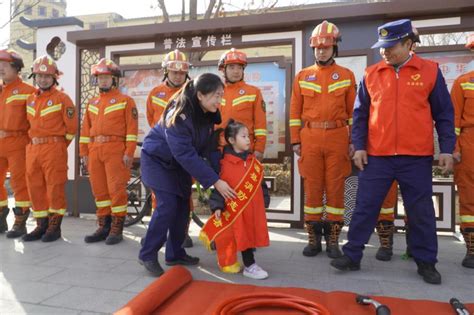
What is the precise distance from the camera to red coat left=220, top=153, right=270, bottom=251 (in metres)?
3.31

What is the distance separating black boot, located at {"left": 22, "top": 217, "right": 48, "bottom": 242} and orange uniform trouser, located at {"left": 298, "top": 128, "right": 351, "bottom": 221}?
3094 millimetres

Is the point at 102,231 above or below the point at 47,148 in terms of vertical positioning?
below

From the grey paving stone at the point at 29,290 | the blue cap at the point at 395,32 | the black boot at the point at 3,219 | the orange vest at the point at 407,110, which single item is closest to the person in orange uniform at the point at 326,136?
the orange vest at the point at 407,110

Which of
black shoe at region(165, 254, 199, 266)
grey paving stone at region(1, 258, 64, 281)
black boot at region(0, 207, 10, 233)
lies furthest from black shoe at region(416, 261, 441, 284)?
black boot at region(0, 207, 10, 233)

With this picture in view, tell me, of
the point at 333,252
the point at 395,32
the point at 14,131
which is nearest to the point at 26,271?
the point at 14,131

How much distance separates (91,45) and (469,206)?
5.59 metres

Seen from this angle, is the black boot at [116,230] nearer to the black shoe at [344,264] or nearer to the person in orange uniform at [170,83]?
the person in orange uniform at [170,83]

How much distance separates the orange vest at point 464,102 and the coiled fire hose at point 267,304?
240 cm

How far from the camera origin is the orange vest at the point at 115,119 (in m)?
4.58

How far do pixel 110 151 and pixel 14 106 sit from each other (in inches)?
54.0

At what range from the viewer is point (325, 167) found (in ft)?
12.9

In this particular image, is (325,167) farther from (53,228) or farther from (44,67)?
(44,67)

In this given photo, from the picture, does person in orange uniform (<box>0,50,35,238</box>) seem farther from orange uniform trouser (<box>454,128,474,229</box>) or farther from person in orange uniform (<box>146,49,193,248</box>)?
orange uniform trouser (<box>454,128,474,229</box>)

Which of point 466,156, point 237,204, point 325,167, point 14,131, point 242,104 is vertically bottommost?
point 237,204
